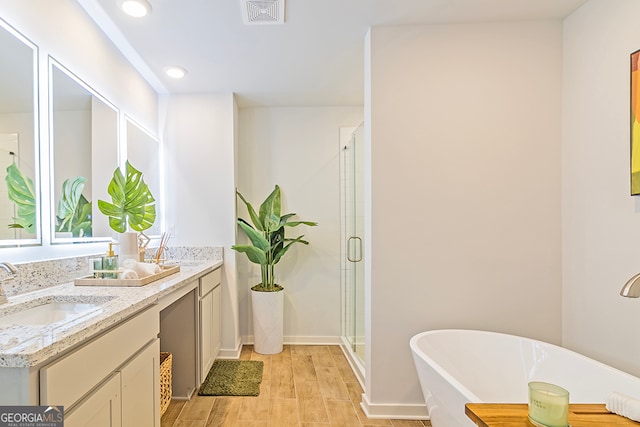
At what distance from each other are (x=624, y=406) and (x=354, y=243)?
211 centimetres

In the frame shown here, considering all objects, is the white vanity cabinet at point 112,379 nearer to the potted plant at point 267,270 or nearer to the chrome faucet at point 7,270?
the chrome faucet at point 7,270

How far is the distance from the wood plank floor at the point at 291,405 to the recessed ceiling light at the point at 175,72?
2522mm

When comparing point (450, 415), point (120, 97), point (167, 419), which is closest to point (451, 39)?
point (450, 415)

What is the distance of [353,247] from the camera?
305 cm

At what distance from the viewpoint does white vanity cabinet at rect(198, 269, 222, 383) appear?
244 cm

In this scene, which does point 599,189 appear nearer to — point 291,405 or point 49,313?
point 291,405

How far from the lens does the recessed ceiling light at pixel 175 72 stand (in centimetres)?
264

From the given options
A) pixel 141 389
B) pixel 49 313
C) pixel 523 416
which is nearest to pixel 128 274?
pixel 49 313

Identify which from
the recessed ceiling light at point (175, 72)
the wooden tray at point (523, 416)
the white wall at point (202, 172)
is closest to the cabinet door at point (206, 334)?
the white wall at point (202, 172)

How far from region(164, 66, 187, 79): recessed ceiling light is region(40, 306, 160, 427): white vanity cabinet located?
2.00 meters

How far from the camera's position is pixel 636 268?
1.61 meters

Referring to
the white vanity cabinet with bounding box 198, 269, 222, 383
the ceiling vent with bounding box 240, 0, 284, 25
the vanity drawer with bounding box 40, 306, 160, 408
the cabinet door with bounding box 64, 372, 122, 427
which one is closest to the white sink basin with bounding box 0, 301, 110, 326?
the vanity drawer with bounding box 40, 306, 160, 408

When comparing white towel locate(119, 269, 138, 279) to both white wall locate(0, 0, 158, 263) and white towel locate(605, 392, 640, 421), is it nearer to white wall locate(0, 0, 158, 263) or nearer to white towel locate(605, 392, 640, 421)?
white wall locate(0, 0, 158, 263)

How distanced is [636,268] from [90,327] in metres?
2.35
